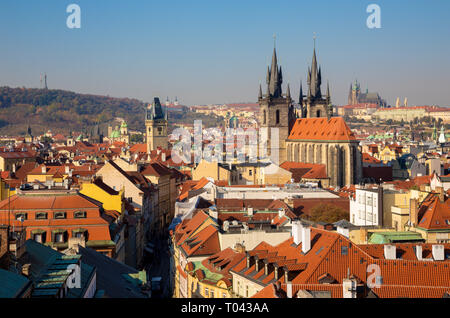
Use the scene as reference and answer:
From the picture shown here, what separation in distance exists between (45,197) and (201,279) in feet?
46.0

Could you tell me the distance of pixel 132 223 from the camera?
53.9 meters

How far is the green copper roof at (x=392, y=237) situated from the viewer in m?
38.1

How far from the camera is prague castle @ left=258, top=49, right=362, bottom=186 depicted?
116 m

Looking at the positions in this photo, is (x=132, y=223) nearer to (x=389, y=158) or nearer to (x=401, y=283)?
(x=401, y=283)

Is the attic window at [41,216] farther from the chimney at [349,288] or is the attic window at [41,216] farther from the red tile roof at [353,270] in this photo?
the chimney at [349,288]

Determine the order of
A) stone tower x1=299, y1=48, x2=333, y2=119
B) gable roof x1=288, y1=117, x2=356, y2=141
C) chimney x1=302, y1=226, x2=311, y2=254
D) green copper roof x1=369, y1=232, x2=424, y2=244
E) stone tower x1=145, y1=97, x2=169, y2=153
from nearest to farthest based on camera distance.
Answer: chimney x1=302, y1=226, x2=311, y2=254
green copper roof x1=369, y1=232, x2=424, y2=244
gable roof x1=288, y1=117, x2=356, y2=141
stone tower x1=299, y1=48, x2=333, y2=119
stone tower x1=145, y1=97, x2=169, y2=153

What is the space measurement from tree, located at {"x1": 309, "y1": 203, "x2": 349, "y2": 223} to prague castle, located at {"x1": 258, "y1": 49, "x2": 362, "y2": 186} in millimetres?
54911

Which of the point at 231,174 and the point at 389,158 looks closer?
the point at 231,174

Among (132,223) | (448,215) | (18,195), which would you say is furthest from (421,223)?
(18,195)

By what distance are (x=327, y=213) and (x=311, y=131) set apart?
6964cm

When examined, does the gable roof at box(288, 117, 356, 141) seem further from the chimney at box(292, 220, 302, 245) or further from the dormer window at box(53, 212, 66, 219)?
the chimney at box(292, 220, 302, 245)

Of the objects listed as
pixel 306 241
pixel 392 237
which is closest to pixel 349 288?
pixel 306 241

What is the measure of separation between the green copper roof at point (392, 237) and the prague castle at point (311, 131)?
73.2 meters

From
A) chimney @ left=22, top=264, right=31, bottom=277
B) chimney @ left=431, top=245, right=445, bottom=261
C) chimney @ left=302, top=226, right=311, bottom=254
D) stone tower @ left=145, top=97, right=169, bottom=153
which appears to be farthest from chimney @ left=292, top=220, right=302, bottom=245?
stone tower @ left=145, top=97, right=169, bottom=153
